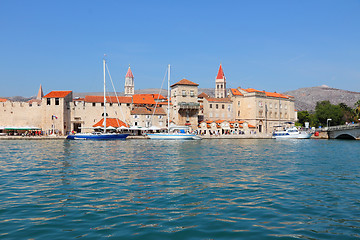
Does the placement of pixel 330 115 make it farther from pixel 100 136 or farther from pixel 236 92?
pixel 100 136

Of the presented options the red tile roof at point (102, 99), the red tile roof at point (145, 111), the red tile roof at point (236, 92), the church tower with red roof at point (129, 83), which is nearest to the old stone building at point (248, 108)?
the red tile roof at point (236, 92)

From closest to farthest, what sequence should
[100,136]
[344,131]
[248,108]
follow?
[100,136] < [344,131] < [248,108]

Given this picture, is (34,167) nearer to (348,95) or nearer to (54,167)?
(54,167)

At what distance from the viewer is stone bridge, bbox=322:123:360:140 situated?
55.3 meters

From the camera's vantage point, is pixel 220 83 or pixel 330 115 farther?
pixel 220 83

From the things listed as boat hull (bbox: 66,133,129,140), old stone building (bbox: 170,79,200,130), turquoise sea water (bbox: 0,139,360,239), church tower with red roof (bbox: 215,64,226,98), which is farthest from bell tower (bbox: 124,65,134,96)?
turquoise sea water (bbox: 0,139,360,239)

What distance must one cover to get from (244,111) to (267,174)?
6272cm

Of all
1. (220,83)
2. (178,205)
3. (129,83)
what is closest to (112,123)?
(220,83)

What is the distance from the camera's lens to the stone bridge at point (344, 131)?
5528 cm

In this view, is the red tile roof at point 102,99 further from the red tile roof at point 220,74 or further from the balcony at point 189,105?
the red tile roof at point 220,74

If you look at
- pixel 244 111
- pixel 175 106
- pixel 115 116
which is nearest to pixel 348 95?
pixel 244 111

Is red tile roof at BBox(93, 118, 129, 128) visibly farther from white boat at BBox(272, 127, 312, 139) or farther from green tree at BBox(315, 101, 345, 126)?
green tree at BBox(315, 101, 345, 126)

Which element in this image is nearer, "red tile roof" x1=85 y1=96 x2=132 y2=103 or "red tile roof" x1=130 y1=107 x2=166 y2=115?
"red tile roof" x1=130 y1=107 x2=166 y2=115

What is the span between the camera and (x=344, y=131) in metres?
57.7
